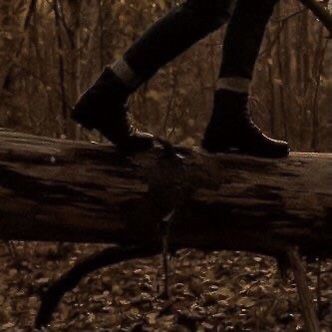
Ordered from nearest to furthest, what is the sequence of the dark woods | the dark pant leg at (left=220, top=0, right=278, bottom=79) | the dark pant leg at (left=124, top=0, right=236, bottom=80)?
the dark pant leg at (left=124, top=0, right=236, bottom=80)
the dark pant leg at (left=220, top=0, right=278, bottom=79)
the dark woods

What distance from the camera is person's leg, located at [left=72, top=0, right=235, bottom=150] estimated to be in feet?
10.3

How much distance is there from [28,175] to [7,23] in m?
4.45

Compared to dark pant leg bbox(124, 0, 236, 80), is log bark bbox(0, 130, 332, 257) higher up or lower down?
lower down

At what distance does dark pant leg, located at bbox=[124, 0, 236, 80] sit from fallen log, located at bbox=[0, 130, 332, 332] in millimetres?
417

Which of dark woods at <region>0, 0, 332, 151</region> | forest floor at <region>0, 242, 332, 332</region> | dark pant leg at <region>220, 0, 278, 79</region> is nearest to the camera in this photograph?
dark pant leg at <region>220, 0, 278, 79</region>

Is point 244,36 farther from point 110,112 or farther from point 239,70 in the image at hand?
point 110,112

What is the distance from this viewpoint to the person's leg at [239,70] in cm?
331

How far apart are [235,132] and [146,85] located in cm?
587

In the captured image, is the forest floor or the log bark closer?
the log bark

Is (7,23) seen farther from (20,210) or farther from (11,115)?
(20,210)

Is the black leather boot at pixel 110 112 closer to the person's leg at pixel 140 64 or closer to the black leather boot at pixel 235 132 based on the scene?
the person's leg at pixel 140 64

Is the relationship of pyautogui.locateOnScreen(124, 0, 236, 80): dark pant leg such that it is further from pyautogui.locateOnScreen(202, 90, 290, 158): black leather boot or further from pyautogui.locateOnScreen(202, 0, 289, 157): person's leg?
pyautogui.locateOnScreen(202, 90, 290, 158): black leather boot

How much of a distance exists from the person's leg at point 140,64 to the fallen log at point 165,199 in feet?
0.41

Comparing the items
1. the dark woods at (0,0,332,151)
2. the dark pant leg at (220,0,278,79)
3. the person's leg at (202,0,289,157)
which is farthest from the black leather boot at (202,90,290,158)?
the dark woods at (0,0,332,151)
